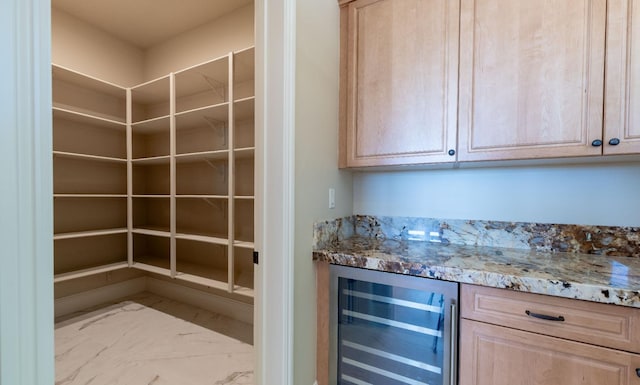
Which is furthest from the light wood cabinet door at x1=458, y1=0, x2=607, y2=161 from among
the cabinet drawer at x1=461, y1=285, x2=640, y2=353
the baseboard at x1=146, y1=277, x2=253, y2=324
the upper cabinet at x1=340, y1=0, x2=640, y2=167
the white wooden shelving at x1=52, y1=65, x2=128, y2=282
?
Result: the white wooden shelving at x1=52, y1=65, x2=128, y2=282

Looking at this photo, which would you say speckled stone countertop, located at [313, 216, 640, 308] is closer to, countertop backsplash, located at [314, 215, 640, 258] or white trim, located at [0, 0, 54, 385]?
countertop backsplash, located at [314, 215, 640, 258]

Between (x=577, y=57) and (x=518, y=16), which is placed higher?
(x=518, y=16)

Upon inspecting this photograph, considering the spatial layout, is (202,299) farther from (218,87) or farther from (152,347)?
(218,87)

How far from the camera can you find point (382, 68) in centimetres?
162

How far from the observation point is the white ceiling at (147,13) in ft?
8.05

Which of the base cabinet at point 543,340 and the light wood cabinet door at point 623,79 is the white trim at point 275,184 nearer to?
the base cabinet at point 543,340

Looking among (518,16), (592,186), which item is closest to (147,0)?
(518,16)

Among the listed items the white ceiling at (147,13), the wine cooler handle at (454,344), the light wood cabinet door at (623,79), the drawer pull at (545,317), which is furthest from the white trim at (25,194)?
the white ceiling at (147,13)

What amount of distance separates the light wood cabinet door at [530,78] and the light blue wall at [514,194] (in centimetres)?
31

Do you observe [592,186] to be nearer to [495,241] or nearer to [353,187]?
[495,241]

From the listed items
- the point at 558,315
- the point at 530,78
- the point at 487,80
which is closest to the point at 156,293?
the point at 558,315

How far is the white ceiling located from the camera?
8.05 ft

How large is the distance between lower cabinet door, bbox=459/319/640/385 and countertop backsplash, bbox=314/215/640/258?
2.05 ft

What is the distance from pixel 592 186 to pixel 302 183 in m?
1.52
